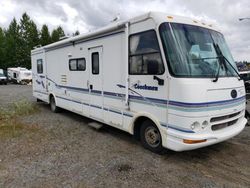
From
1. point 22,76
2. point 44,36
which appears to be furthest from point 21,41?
point 22,76

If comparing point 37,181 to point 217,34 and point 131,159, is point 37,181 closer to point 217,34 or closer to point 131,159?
point 131,159

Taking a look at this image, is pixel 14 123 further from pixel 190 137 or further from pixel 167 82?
pixel 190 137

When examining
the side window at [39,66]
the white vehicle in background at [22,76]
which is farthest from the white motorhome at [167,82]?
the white vehicle in background at [22,76]

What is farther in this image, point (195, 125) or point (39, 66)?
point (39, 66)

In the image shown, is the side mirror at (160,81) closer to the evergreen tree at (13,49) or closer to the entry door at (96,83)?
the entry door at (96,83)

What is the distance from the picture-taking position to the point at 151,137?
497cm

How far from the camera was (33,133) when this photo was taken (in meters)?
6.59

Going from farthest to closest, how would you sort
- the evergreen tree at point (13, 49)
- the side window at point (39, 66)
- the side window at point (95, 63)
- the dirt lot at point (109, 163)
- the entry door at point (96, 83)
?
the evergreen tree at point (13, 49), the side window at point (39, 66), the side window at point (95, 63), the entry door at point (96, 83), the dirt lot at point (109, 163)

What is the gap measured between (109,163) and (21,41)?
43.6 m

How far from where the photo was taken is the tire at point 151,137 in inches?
190

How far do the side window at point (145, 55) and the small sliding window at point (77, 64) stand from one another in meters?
2.33

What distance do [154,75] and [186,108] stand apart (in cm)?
94

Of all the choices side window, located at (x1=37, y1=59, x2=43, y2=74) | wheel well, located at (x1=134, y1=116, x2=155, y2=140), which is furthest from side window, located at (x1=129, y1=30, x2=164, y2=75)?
side window, located at (x1=37, y1=59, x2=43, y2=74)

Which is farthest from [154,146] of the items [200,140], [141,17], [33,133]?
[33,133]
